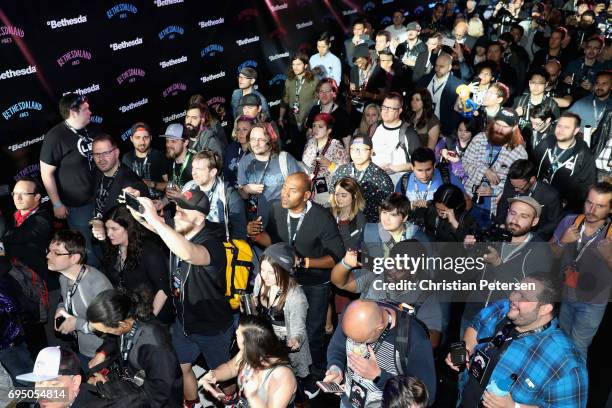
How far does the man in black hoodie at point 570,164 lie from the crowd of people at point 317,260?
0.02 m

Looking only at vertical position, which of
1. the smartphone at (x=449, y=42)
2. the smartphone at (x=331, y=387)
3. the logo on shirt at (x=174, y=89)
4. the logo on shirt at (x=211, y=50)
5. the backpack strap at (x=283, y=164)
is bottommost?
the smartphone at (x=331, y=387)

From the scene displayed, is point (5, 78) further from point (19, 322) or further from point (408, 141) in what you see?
point (408, 141)

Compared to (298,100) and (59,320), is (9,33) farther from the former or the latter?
(59,320)

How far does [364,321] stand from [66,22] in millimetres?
5698

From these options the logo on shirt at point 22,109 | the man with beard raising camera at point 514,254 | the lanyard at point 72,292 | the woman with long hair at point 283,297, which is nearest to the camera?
the woman with long hair at point 283,297

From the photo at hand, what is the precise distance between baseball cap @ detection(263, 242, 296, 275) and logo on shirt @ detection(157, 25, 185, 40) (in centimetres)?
538

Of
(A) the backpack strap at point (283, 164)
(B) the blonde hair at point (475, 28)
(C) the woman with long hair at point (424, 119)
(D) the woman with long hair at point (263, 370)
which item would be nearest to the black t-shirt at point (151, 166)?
(A) the backpack strap at point (283, 164)

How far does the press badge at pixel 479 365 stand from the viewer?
3575 mm

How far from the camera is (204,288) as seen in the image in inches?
163

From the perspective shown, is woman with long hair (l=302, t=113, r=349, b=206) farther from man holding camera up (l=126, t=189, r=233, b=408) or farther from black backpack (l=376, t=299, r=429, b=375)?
black backpack (l=376, t=299, r=429, b=375)

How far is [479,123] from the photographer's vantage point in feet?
23.1

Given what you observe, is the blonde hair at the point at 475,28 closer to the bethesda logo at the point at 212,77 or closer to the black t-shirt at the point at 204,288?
the bethesda logo at the point at 212,77

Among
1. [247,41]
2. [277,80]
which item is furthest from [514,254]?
[277,80]

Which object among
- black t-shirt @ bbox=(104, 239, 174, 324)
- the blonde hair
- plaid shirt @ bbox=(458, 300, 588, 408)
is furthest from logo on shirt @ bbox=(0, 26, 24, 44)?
the blonde hair
